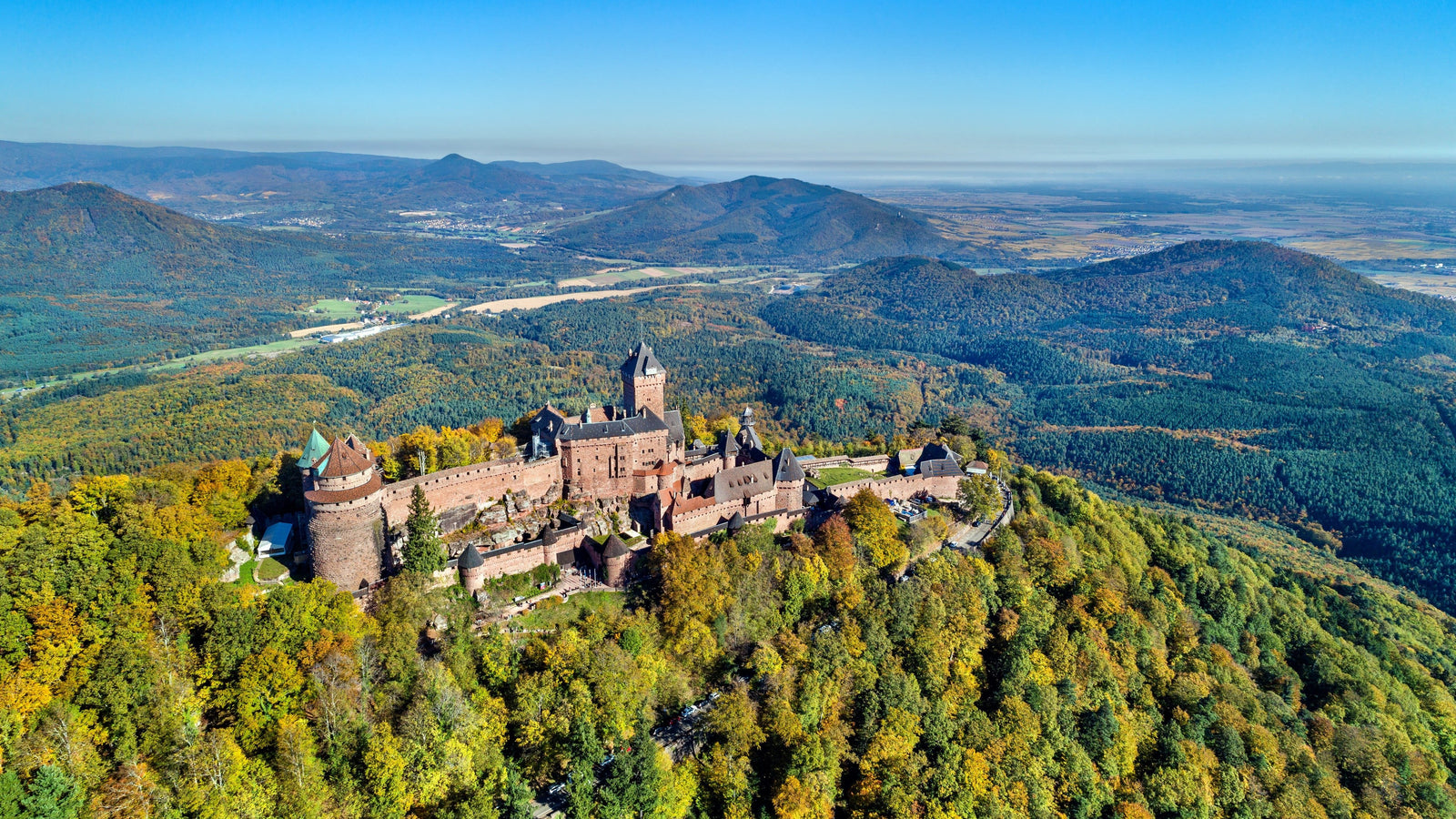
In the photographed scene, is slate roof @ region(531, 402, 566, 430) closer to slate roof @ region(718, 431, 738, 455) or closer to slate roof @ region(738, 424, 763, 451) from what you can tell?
slate roof @ region(718, 431, 738, 455)

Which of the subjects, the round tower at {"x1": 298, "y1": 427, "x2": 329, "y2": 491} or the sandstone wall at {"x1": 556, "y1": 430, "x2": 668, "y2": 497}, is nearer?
the round tower at {"x1": 298, "y1": 427, "x2": 329, "y2": 491}

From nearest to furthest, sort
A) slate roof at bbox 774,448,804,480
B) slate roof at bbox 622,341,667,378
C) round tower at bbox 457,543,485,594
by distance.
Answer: round tower at bbox 457,543,485,594, slate roof at bbox 774,448,804,480, slate roof at bbox 622,341,667,378

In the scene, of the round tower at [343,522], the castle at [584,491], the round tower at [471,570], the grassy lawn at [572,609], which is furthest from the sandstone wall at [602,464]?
the round tower at [343,522]

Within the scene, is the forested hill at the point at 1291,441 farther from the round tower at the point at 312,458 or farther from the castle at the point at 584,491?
the round tower at the point at 312,458

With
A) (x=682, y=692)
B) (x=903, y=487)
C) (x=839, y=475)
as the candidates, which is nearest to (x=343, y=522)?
(x=682, y=692)

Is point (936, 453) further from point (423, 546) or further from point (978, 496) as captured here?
point (423, 546)

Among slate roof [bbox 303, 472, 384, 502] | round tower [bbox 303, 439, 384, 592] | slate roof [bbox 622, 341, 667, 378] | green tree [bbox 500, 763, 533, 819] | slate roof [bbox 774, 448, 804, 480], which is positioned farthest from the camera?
slate roof [bbox 622, 341, 667, 378]

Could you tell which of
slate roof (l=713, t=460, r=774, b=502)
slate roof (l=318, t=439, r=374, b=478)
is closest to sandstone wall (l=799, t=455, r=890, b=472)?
slate roof (l=713, t=460, r=774, b=502)
